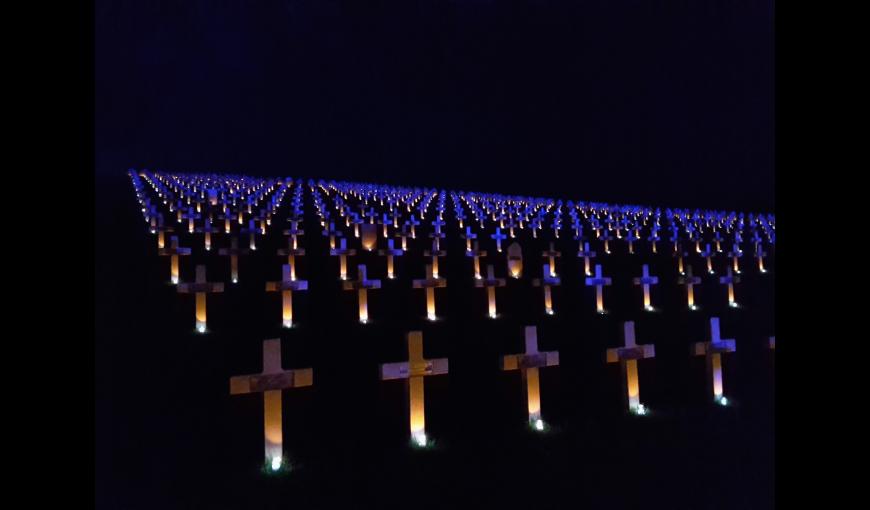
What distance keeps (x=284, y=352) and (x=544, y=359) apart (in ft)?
9.02

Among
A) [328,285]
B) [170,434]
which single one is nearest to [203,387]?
[170,434]

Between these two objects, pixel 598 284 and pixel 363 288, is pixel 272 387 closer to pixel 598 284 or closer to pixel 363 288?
pixel 363 288

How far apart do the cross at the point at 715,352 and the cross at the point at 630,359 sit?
1.85 feet

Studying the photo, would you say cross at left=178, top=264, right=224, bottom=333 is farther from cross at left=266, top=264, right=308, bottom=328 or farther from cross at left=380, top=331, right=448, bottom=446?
cross at left=380, top=331, right=448, bottom=446

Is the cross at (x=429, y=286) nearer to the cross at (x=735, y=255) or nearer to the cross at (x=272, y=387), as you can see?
the cross at (x=272, y=387)

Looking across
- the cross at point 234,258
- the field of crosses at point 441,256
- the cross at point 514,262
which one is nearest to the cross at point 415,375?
the field of crosses at point 441,256

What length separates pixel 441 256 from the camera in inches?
391

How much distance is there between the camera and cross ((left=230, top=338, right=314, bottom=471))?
375 cm

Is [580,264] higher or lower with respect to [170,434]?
higher

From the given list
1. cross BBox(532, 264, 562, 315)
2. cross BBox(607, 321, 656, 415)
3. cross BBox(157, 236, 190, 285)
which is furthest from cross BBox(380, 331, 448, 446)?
cross BBox(157, 236, 190, 285)

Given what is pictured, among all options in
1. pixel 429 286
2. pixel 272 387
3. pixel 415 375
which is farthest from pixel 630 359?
pixel 429 286

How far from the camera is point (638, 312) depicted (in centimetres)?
798

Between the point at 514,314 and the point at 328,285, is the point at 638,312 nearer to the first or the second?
the point at 514,314

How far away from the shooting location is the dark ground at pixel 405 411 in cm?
357
